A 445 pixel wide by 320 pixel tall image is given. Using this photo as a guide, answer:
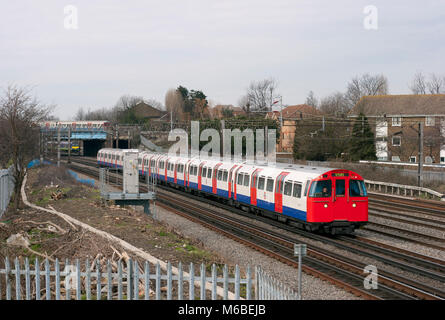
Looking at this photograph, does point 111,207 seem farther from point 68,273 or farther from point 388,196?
point 388,196

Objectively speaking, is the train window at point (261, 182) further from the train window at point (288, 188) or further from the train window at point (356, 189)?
the train window at point (356, 189)

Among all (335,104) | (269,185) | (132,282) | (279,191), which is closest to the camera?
(132,282)

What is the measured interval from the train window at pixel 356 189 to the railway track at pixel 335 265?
5.89 ft

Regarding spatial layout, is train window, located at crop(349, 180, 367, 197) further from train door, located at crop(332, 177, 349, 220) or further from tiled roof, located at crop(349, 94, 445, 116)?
tiled roof, located at crop(349, 94, 445, 116)

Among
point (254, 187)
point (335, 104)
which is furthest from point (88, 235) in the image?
point (335, 104)

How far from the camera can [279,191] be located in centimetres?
2102

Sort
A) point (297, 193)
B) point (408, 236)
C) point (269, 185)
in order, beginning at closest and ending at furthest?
point (297, 193), point (408, 236), point (269, 185)

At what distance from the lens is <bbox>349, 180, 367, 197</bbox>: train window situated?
18562 mm

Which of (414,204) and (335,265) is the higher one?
(335,265)

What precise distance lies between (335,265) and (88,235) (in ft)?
22.9

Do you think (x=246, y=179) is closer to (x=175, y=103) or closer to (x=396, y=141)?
(x=396, y=141)
